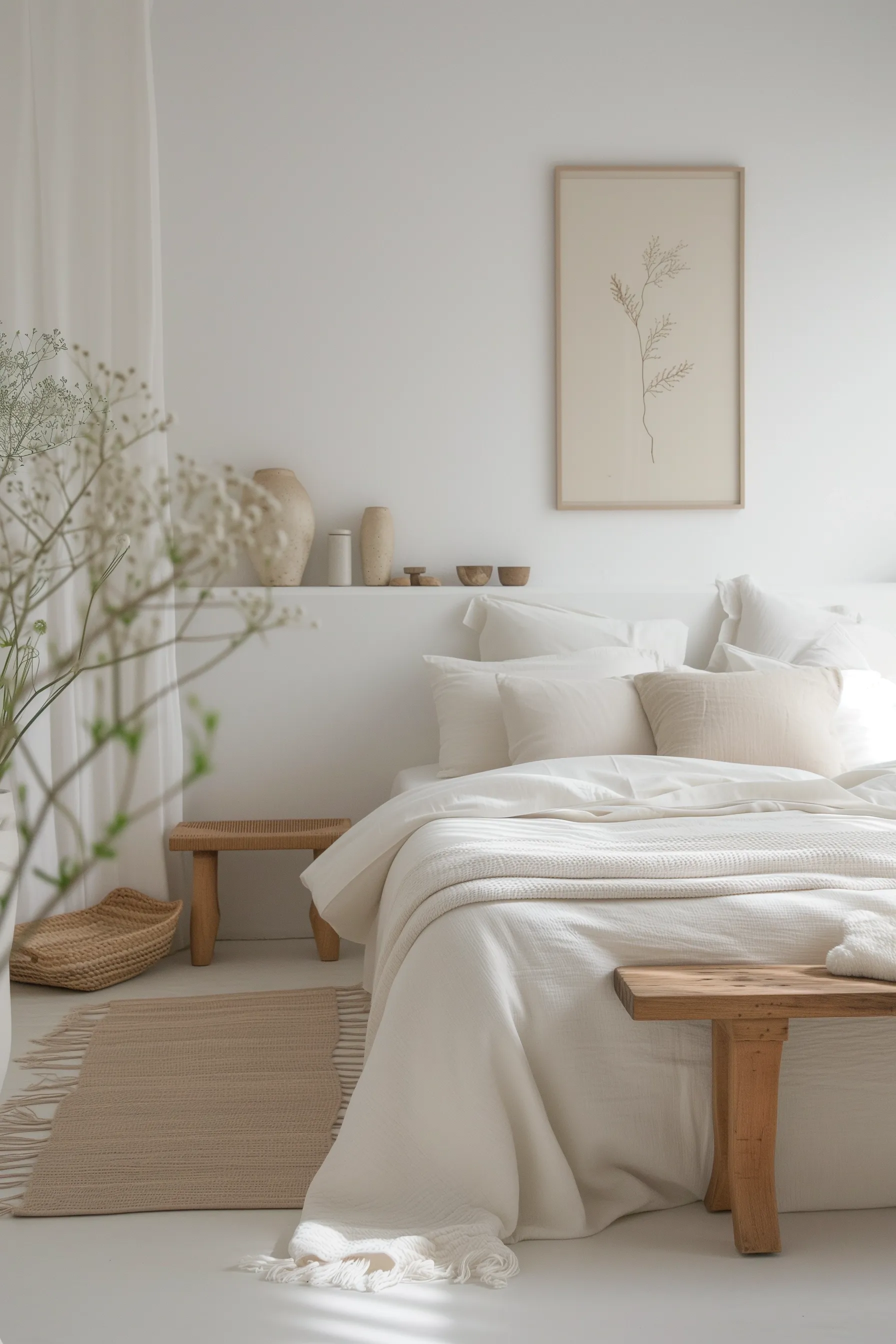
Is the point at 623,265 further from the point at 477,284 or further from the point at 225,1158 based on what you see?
the point at 225,1158

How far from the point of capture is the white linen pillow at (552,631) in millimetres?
3852

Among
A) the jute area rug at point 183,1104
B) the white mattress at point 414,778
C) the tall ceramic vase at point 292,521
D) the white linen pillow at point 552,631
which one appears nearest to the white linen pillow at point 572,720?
the white mattress at point 414,778

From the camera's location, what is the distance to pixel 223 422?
417cm

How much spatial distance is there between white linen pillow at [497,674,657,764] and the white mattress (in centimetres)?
A: 30

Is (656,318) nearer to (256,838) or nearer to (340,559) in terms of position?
(340,559)

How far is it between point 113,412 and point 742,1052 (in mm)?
2863

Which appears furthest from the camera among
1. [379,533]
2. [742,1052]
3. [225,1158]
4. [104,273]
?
[379,533]

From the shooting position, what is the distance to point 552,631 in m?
3.87

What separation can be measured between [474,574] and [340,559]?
1.53 feet

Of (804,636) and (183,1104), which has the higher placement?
(804,636)

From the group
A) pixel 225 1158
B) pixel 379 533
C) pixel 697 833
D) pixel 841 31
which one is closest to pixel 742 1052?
pixel 697 833

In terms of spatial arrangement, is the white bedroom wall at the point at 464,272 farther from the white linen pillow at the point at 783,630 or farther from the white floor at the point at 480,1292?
the white floor at the point at 480,1292

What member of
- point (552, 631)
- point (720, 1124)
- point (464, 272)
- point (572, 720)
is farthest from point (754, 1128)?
point (464, 272)

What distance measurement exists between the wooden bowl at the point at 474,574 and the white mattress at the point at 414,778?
630mm
